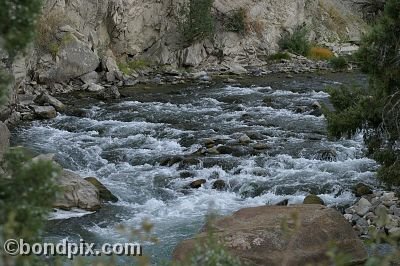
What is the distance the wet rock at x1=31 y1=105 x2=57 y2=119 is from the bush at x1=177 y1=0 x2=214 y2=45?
17.7 m

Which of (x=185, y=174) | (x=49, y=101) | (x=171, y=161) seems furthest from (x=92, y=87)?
(x=185, y=174)

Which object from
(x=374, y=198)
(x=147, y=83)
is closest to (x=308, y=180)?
(x=374, y=198)

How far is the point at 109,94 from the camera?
29234mm

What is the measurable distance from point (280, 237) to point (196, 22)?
107 feet

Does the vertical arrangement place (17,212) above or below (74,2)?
below

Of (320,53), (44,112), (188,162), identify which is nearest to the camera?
(188,162)

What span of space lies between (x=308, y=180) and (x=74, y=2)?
873 inches

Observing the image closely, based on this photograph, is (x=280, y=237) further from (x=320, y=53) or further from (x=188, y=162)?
(x=320, y=53)

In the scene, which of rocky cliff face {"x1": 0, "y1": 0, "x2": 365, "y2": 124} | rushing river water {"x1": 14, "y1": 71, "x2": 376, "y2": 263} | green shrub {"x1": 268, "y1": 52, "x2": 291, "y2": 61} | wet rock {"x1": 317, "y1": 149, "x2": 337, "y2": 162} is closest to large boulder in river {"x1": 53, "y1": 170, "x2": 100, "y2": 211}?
rushing river water {"x1": 14, "y1": 71, "x2": 376, "y2": 263}

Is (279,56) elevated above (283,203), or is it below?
above

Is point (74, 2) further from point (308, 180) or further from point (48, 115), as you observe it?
point (308, 180)

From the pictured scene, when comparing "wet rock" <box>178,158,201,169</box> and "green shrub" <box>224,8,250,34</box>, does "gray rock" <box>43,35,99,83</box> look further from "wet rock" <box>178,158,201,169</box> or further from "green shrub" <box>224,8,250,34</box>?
"green shrub" <box>224,8,250,34</box>

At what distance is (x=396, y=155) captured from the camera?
1185cm

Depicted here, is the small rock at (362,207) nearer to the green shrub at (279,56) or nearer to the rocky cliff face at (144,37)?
the rocky cliff face at (144,37)
